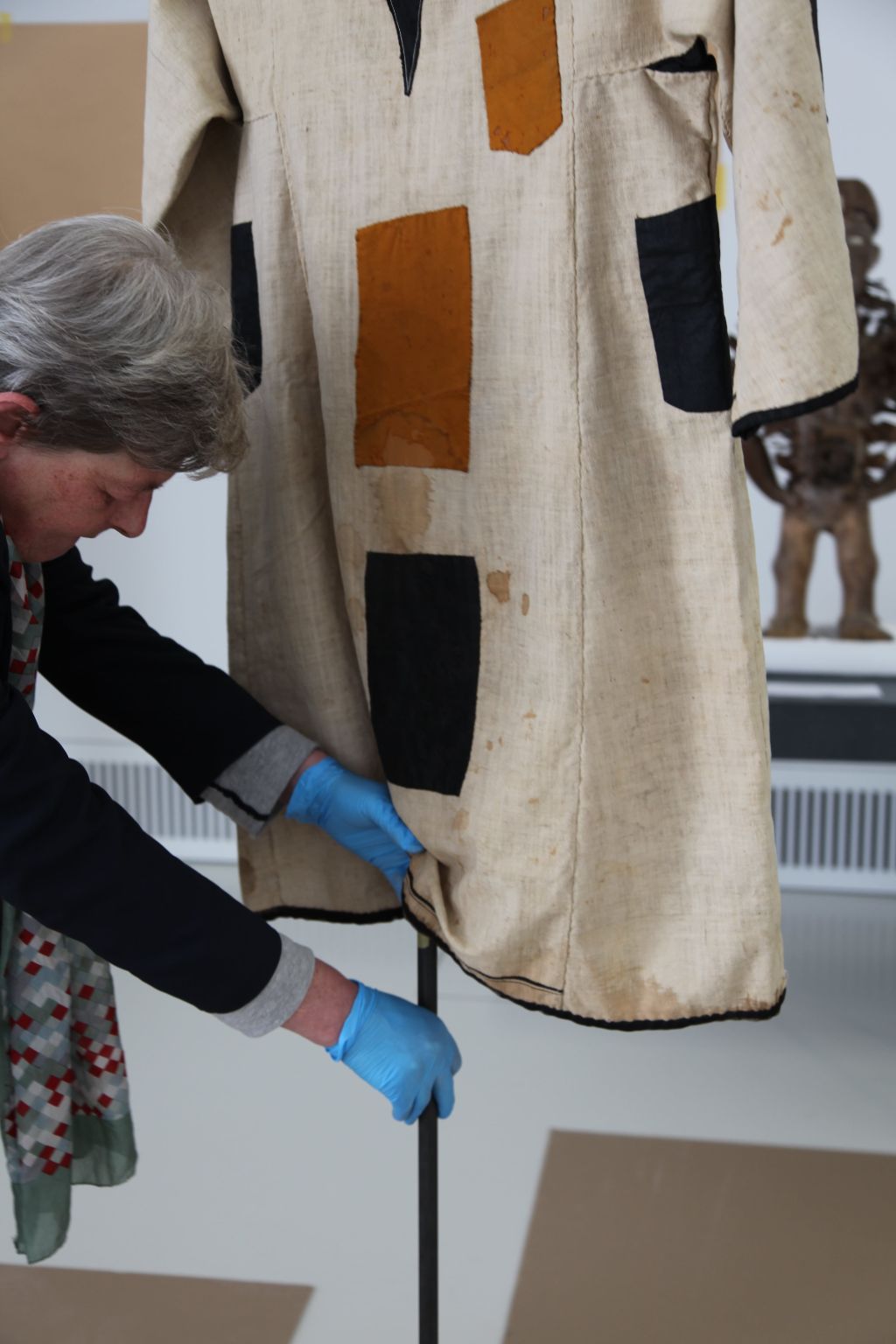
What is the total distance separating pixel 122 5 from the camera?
246 centimetres

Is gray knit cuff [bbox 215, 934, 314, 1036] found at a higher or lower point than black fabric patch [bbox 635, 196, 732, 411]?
lower

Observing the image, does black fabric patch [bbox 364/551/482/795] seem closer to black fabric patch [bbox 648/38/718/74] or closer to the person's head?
the person's head

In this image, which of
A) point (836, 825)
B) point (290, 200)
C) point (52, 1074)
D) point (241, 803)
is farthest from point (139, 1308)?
point (836, 825)

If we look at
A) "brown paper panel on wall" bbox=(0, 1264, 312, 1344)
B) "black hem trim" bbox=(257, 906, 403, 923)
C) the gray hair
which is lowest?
"brown paper panel on wall" bbox=(0, 1264, 312, 1344)

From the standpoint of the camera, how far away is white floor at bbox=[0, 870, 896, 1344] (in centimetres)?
160

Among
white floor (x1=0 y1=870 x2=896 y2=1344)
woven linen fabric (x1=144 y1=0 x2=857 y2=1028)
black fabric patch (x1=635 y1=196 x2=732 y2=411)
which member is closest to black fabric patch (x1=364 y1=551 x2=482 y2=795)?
woven linen fabric (x1=144 y1=0 x2=857 y2=1028)

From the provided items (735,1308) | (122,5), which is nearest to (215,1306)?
(735,1308)

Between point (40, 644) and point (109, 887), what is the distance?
306 mm

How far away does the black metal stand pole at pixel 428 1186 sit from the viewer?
3.59 feet

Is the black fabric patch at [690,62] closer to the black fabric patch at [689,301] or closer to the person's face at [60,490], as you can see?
the black fabric patch at [689,301]

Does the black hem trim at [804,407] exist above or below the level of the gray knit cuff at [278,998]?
above

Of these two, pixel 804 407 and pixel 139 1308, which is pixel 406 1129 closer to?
pixel 139 1308

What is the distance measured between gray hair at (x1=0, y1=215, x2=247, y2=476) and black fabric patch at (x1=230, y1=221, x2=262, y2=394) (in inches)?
6.1

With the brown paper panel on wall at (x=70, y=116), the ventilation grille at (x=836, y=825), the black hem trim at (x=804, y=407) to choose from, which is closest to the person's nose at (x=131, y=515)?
the black hem trim at (x=804, y=407)
